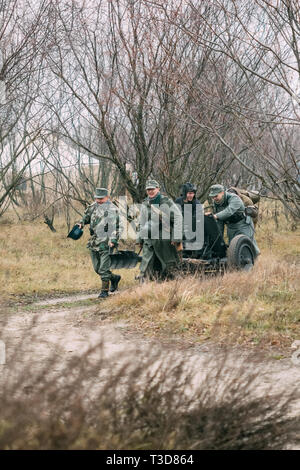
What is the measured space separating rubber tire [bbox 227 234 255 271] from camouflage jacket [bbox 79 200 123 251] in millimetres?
1994

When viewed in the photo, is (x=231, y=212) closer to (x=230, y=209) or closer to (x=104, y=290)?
(x=230, y=209)

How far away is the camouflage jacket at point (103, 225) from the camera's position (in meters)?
10.7

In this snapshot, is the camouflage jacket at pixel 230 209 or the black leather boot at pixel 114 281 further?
the black leather boot at pixel 114 281

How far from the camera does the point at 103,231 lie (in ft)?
35.2

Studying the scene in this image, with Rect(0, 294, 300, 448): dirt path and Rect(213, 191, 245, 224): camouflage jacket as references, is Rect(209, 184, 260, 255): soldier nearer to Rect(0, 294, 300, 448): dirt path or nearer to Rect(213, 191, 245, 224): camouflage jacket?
Rect(213, 191, 245, 224): camouflage jacket

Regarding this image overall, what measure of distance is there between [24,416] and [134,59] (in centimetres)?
1029

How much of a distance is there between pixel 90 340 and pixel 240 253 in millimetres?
6115

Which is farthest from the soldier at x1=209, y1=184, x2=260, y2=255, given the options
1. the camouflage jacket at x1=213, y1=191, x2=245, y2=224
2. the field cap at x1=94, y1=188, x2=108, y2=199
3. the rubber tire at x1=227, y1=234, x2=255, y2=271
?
the field cap at x1=94, y1=188, x2=108, y2=199

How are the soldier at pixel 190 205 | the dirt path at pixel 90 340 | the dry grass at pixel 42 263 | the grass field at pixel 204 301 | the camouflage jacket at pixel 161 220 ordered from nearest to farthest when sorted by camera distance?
the dirt path at pixel 90 340
the grass field at pixel 204 301
the camouflage jacket at pixel 161 220
the soldier at pixel 190 205
the dry grass at pixel 42 263

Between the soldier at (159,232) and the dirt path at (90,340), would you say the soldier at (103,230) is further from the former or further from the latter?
the soldier at (159,232)

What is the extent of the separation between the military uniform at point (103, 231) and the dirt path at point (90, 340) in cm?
60

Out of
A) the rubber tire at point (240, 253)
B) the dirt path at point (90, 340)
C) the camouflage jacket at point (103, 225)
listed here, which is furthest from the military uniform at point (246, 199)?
the dirt path at point (90, 340)

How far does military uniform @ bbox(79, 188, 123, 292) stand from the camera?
1073 centimetres
